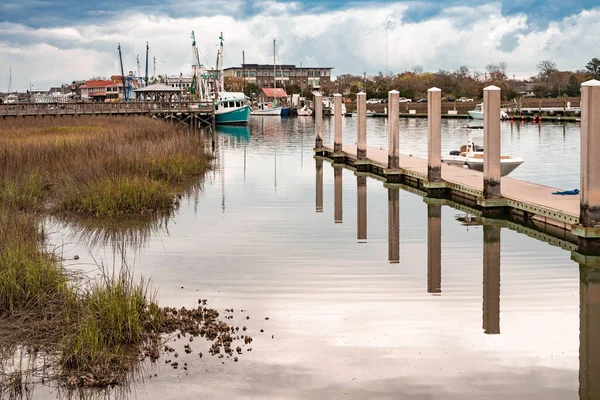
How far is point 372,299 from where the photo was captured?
44.0ft

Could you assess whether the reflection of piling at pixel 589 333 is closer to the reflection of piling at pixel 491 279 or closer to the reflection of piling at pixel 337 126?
the reflection of piling at pixel 491 279

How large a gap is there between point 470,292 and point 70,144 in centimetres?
2204

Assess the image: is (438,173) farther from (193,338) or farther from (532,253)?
(193,338)

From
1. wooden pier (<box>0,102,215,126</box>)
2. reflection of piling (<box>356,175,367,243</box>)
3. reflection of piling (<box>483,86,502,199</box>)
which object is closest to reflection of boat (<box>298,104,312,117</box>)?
wooden pier (<box>0,102,215,126</box>)

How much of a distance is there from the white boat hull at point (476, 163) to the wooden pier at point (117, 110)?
45.7m

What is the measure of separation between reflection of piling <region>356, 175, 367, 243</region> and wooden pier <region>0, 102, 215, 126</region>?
146 feet

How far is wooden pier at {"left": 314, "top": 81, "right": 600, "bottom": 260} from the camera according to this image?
16.5 metres

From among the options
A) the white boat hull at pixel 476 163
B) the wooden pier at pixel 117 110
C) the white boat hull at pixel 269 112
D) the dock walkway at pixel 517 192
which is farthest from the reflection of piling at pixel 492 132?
the white boat hull at pixel 269 112

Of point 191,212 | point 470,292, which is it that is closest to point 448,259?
point 470,292

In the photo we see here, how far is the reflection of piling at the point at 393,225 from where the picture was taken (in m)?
17.3

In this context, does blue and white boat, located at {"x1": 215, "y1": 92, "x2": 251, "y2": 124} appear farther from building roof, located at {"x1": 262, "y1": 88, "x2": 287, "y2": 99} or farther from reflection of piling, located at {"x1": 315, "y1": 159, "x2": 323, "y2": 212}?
building roof, located at {"x1": 262, "y1": 88, "x2": 287, "y2": 99}

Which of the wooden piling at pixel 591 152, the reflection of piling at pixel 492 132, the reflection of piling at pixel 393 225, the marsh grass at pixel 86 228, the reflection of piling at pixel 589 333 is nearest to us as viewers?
the reflection of piling at pixel 589 333

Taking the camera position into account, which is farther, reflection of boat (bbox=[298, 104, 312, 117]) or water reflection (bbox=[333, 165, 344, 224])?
reflection of boat (bbox=[298, 104, 312, 117])

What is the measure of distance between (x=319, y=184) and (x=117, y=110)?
1991 inches
